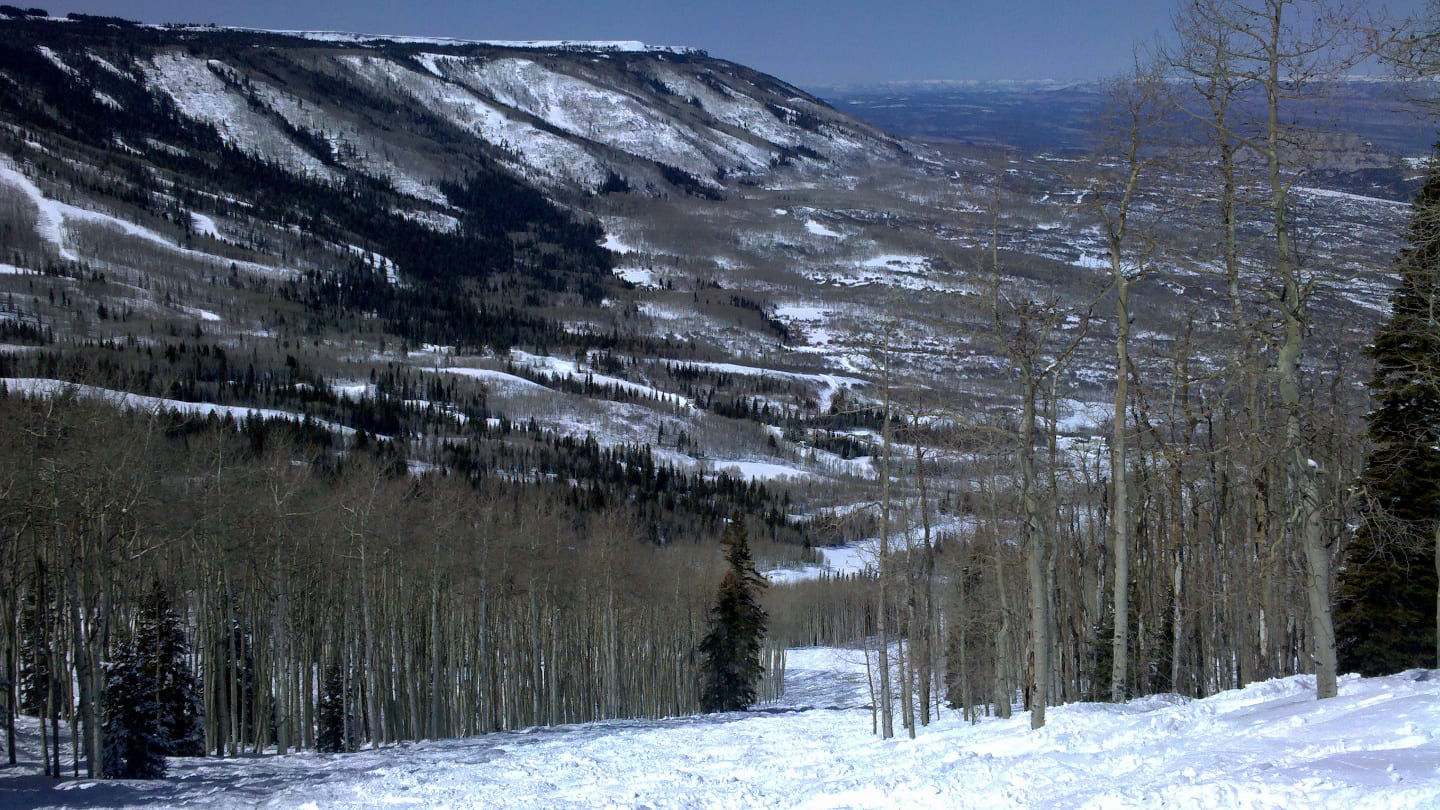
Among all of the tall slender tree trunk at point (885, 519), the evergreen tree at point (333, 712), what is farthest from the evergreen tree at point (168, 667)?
the tall slender tree trunk at point (885, 519)

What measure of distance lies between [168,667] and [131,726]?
13.0 feet

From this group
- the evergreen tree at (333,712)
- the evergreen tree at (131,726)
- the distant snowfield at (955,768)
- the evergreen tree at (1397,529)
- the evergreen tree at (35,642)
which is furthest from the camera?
the evergreen tree at (333,712)

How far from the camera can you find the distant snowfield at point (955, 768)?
38.8ft

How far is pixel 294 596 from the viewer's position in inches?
2013

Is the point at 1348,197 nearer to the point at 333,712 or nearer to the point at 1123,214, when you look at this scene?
the point at 1123,214

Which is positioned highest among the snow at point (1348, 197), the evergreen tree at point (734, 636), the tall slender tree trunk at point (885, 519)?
the snow at point (1348, 197)

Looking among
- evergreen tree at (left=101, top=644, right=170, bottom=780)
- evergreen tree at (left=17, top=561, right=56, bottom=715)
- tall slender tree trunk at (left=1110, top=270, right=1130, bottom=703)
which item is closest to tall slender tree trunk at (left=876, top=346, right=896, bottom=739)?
tall slender tree trunk at (left=1110, top=270, right=1130, bottom=703)

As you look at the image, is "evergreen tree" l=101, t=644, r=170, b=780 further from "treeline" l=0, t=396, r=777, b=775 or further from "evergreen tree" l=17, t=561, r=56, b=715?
"evergreen tree" l=17, t=561, r=56, b=715

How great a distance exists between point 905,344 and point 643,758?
1539 centimetres

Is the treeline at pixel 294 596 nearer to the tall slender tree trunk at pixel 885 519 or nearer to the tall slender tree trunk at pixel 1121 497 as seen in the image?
the tall slender tree trunk at pixel 885 519

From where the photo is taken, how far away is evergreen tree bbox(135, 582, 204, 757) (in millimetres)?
35719

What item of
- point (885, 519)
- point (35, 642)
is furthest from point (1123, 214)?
point (35, 642)

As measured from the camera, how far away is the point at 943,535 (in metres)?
52.0

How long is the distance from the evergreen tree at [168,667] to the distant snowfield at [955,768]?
2.44 metres
